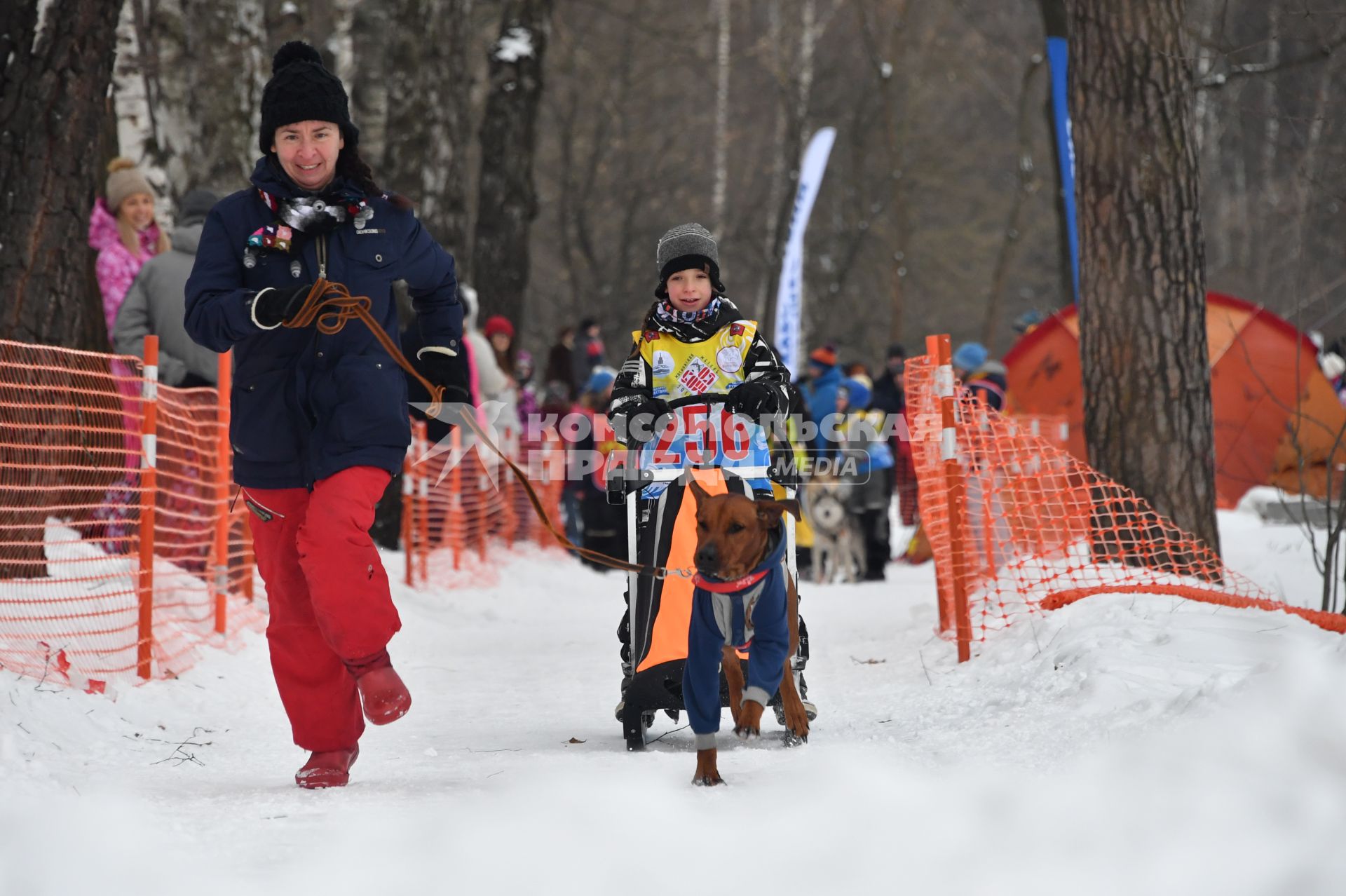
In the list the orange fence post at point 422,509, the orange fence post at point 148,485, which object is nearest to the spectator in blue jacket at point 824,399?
the orange fence post at point 422,509

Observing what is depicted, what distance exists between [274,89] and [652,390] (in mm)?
1783

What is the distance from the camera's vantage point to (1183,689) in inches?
203

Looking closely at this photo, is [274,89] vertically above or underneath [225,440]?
above

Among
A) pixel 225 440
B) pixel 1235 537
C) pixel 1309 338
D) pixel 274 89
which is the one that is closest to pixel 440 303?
pixel 274 89

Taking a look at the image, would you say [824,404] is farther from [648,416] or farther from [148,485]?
[648,416]

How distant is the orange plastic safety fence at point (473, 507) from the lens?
1240cm

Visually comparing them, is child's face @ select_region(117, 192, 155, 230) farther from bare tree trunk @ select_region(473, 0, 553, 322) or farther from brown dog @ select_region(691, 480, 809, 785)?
bare tree trunk @ select_region(473, 0, 553, 322)

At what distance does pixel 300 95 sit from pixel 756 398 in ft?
6.10

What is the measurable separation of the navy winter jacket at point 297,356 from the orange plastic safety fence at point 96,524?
5.32ft

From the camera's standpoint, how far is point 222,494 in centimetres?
873

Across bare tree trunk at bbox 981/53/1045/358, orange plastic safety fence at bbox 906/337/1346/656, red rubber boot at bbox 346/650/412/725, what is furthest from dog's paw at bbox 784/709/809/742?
bare tree trunk at bbox 981/53/1045/358

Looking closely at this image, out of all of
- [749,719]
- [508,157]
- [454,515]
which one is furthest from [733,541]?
[508,157]

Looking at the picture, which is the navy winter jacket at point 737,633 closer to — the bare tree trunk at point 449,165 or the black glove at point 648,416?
the black glove at point 648,416

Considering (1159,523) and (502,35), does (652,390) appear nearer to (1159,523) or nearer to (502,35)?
(1159,523)
